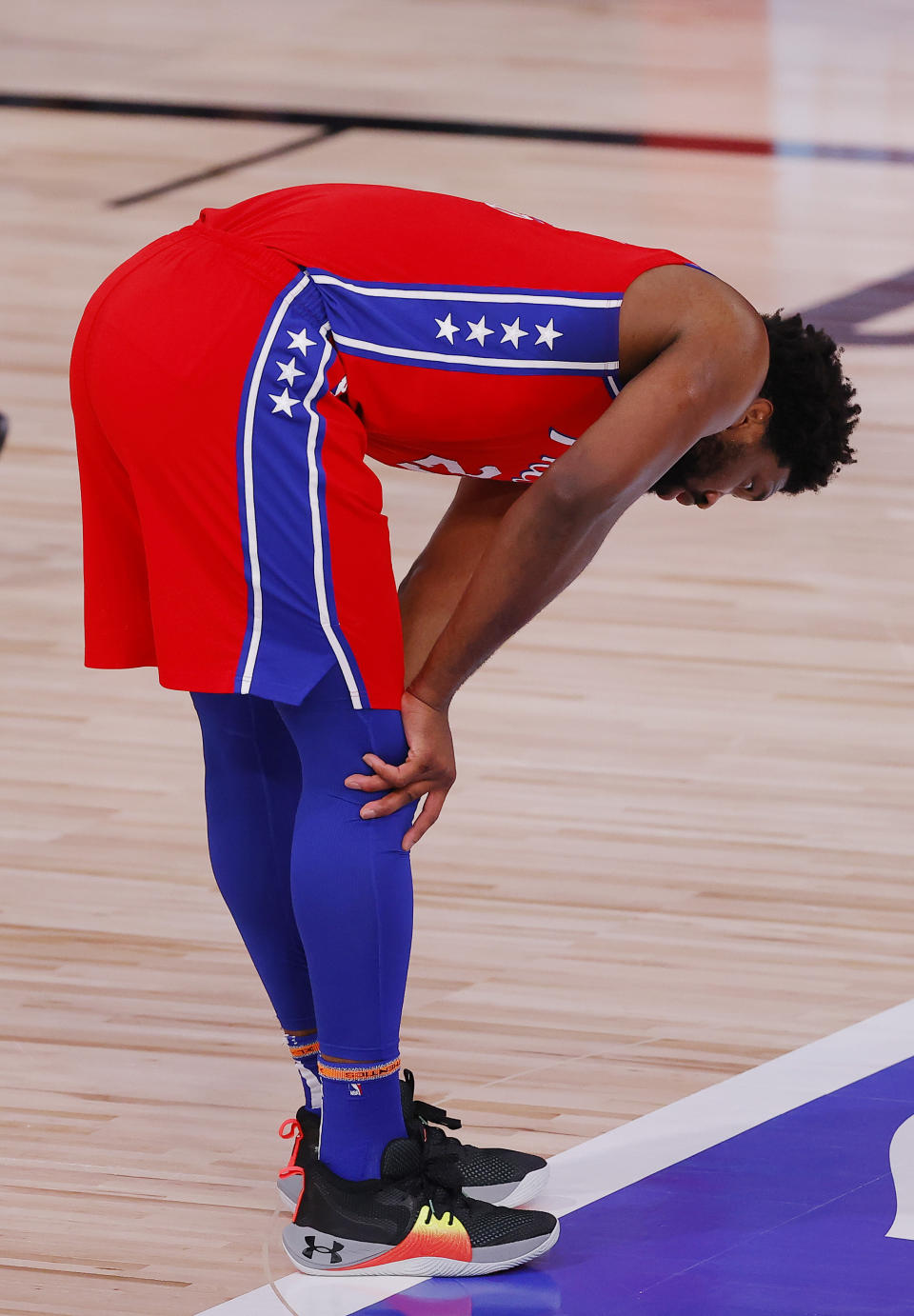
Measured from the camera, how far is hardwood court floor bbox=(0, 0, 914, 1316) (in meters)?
2.26

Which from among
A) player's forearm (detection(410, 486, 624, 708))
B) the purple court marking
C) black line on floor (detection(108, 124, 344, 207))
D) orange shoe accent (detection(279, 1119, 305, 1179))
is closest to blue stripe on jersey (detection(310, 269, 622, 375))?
player's forearm (detection(410, 486, 624, 708))

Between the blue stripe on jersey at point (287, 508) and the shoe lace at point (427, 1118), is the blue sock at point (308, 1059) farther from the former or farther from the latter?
the blue stripe on jersey at point (287, 508)

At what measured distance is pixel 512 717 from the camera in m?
3.31

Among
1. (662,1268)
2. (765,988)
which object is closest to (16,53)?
(765,988)

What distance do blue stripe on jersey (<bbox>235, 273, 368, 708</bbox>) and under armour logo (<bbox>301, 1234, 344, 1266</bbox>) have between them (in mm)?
542

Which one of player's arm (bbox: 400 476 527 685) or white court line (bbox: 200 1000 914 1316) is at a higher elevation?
player's arm (bbox: 400 476 527 685)

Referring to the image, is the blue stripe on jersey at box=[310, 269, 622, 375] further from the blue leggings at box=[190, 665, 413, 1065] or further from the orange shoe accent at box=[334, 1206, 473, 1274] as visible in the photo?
the orange shoe accent at box=[334, 1206, 473, 1274]

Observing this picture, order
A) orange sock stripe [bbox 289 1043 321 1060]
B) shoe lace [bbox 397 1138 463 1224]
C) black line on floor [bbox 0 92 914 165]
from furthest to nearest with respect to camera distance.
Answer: black line on floor [bbox 0 92 914 165] → orange sock stripe [bbox 289 1043 321 1060] → shoe lace [bbox 397 1138 463 1224]

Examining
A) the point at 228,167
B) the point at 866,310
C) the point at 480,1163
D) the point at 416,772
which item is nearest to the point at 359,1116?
the point at 480,1163

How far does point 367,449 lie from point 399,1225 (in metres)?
0.71

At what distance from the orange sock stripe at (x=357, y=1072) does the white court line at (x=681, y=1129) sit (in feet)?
0.68

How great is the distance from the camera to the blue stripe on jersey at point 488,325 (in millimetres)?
1806

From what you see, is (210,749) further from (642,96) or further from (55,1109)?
(642,96)

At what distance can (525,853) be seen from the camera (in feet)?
9.45
